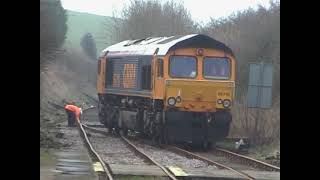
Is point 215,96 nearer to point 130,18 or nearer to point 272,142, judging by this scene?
point 272,142

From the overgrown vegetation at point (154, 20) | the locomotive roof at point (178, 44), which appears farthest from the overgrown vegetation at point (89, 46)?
the locomotive roof at point (178, 44)

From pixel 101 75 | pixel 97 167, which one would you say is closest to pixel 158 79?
pixel 97 167

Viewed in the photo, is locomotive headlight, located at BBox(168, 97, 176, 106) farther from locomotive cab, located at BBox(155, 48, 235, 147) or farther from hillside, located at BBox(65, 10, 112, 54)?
Answer: hillside, located at BBox(65, 10, 112, 54)

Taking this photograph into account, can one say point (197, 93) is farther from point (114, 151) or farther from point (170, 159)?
point (170, 159)

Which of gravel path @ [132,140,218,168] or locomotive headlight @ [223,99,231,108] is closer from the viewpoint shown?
gravel path @ [132,140,218,168]

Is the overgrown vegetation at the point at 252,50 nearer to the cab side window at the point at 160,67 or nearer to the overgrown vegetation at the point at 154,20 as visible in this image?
the cab side window at the point at 160,67

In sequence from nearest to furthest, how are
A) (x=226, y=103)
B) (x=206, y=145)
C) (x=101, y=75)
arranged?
1. (x=226, y=103)
2. (x=206, y=145)
3. (x=101, y=75)

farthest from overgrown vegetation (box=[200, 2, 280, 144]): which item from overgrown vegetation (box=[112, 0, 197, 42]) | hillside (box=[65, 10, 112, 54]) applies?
hillside (box=[65, 10, 112, 54])

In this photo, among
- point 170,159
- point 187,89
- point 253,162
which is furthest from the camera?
point 187,89

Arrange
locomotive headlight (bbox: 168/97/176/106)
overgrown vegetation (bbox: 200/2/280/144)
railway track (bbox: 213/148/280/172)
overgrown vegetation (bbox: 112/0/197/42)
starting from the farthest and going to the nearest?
1. overgrown vegetation (bbox: 112/0/197/42)
2. overgrown vegetation (bbox: 200/2/280/144)
3. locomotive headlight (bbox: 168/97/176/106)
4. railway track (bbox: 213/148/280/172)

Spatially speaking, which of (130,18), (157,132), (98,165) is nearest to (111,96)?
(157,132)

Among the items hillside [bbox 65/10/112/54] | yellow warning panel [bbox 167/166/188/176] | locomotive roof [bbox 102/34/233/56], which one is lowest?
yellow warning panel [bbox 167/166/188/176]

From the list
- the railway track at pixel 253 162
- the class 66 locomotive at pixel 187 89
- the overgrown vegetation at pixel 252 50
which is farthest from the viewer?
the overgrown vegetation at pixel 252 50

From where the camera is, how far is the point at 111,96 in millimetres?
25938
